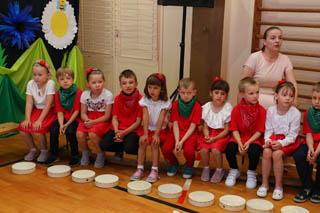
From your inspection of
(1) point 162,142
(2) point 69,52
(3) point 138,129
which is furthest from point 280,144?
(2) point 69,52

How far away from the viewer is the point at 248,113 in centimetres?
300

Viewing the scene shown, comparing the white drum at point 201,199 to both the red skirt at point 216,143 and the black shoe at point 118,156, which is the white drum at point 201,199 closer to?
the red skirt at point 216,143

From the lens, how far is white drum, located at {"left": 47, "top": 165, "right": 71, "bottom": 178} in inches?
124

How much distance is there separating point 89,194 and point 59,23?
2.29m

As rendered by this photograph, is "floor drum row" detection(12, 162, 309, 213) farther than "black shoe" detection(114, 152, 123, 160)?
No

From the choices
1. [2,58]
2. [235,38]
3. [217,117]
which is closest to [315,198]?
[217,117]

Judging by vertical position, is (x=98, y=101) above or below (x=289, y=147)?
above

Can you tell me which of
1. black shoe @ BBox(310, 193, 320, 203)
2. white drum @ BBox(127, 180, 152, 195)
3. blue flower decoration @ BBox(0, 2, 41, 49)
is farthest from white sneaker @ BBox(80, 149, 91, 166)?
black shoe @ BBox(310, 193, 320, 203)

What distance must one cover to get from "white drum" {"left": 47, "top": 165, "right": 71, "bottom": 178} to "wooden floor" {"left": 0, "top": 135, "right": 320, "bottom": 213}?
0.04 metres

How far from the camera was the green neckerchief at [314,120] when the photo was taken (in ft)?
9.24

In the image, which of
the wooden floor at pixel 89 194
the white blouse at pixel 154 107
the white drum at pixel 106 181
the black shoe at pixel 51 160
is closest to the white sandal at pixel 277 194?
the wooden floor at pixel 89 194

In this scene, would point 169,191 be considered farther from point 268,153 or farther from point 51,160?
point 51,160

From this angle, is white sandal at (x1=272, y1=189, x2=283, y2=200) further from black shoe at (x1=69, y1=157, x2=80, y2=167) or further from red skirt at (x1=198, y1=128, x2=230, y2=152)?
black shoe at (x1=69, y1=157, x2=80, y2=167)

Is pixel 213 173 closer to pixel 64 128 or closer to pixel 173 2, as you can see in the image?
pixel 64 128
